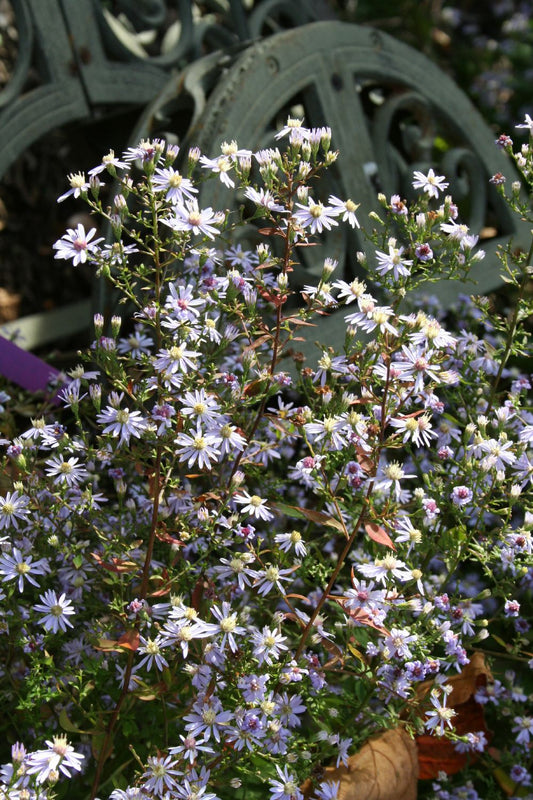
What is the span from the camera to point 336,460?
168 cm

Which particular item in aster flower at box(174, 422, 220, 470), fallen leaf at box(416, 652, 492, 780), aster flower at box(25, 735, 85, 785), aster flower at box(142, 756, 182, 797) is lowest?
fallen leaf at box(416, 652, 492, 780)

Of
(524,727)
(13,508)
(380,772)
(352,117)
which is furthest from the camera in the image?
(352,117)

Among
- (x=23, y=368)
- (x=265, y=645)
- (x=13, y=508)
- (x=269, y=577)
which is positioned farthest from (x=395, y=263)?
(x=23, y=368)

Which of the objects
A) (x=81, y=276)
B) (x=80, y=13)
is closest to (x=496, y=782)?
(x=80, y=13)

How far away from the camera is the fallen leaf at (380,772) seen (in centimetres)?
183

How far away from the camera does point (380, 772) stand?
1.88 m

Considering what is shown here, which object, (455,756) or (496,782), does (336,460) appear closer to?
(455,756)

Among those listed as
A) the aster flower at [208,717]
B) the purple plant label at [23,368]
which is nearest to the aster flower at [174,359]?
the aster flower at [208,717]

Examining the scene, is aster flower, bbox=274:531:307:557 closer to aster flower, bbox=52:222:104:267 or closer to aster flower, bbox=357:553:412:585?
aster flower, bbox=357:553:412:585

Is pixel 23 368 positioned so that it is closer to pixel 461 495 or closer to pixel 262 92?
pixel 262 92

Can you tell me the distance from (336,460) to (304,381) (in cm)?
20

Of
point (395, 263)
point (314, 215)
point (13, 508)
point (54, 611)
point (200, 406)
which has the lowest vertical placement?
point (54, 611)

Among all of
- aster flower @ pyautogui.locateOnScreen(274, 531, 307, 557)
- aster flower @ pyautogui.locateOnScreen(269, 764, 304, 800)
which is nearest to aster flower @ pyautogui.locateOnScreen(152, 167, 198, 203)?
aster flower @ pyautogui.locateOnScreen(274, 531, 307, 557)

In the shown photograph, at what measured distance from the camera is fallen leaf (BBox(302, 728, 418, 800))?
183 centimetres
